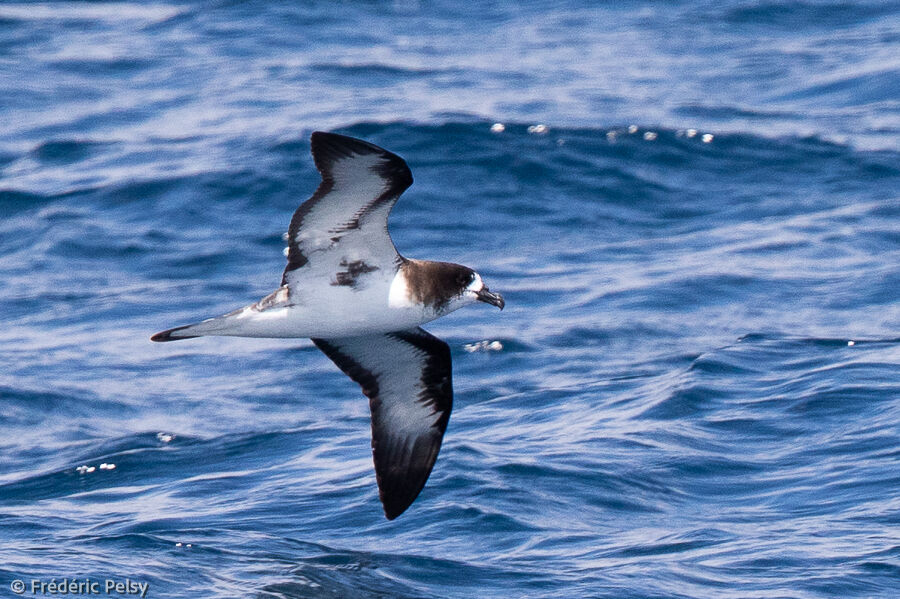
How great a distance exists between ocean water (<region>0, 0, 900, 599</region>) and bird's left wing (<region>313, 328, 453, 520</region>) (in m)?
0.66

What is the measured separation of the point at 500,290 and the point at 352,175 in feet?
23.7

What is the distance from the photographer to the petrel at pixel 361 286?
7.66 meters

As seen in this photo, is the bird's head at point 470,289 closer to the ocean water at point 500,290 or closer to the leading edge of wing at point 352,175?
the leading edge of wing at point 352,175

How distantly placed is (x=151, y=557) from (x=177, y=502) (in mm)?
1235

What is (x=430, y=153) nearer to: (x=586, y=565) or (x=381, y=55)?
(x=381, y=55)

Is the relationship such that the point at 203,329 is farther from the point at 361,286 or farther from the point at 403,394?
the point at 403,394

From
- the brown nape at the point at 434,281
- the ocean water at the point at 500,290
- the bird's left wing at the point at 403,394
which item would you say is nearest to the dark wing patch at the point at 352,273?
the brown nape at the point at 434,281

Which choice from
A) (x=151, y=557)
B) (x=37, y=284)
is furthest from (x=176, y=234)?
(x=151, y=557)

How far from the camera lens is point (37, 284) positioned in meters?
15.6

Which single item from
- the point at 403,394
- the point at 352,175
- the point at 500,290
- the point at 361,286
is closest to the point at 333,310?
the point at 361,286

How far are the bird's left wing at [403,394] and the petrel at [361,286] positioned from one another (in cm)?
1

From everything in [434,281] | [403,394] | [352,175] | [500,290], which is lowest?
[500,290]

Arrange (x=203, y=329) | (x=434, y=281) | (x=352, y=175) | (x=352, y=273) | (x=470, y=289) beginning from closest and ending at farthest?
(x=352, y=175) → (x=203, y=329) → (x=352, y=273) → (x=434, y=281) → (x=470, y=289)

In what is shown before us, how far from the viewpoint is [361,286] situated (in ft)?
27.2
